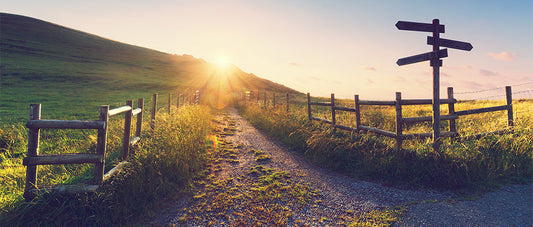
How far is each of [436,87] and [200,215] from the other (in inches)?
268

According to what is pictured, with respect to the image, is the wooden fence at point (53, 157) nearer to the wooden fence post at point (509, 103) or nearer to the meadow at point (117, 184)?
the meadow at point (117, 184)

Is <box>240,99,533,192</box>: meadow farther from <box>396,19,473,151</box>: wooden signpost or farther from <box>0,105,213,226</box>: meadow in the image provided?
<box>0,105,213,226</box>: meadow

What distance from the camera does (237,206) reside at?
4.26 m

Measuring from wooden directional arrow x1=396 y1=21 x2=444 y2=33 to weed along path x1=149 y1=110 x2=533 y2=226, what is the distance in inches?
162

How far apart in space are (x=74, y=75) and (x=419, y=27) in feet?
171

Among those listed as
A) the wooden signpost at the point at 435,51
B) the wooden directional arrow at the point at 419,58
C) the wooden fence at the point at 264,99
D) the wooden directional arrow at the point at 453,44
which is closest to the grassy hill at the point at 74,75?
the wooden fence at the point at 264,99

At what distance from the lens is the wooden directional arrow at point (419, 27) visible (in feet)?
19.6

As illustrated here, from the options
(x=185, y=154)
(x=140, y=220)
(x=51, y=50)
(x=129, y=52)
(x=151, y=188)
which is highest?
(x=129, y=52)

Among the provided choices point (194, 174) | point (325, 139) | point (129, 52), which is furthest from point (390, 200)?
point (129, 52)

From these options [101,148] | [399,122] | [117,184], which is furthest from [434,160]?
[101,148]

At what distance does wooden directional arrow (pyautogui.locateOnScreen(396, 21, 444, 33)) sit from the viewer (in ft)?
19.6

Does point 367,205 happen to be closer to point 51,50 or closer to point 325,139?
point 325,139

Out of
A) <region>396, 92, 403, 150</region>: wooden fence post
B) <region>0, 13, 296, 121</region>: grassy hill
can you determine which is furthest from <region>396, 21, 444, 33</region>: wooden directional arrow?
<region>0, 13, 296, 121</region>: grassy hill

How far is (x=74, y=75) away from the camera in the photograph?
4081 cm
